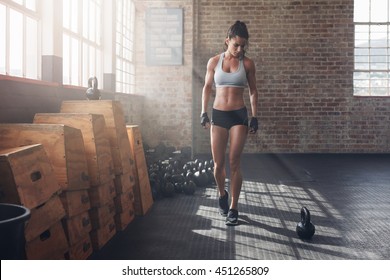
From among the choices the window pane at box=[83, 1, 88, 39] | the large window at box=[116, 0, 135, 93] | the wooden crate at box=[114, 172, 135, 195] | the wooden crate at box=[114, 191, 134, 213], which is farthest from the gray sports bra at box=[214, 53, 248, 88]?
the large window at box=[116, 0, 135, 93]

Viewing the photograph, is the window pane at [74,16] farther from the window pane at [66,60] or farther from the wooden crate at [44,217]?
the wooden crate at [44,217]

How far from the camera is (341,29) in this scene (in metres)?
9.87

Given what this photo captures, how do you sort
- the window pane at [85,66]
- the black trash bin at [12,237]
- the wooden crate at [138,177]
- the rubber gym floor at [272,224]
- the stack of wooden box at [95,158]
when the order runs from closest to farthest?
the black trash bin at [12,237]
the rubber gym floor at [272,224]
the stack of wooden box at [95,158]
the wooden crate at [138,177]
the window pane at [85,66]

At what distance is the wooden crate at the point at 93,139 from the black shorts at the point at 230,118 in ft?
3.32

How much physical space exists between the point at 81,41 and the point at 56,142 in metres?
3.01

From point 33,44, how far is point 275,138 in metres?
6.67

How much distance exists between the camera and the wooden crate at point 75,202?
2771 mm

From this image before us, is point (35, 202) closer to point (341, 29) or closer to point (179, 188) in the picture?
point (179, 188)

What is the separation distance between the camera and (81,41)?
555cm

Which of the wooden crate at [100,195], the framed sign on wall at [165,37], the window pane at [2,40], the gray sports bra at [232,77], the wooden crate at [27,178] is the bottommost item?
the wooden crate at [100,195]

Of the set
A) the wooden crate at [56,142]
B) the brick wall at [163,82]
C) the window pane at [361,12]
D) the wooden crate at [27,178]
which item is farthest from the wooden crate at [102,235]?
the window pane at [361,12]

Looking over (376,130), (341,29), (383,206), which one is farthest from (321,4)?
(383,206)

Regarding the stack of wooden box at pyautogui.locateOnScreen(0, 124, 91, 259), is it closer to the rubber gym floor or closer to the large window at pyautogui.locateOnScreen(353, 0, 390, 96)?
the rubber gym floor

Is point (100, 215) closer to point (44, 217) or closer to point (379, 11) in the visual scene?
point (44, 217)
